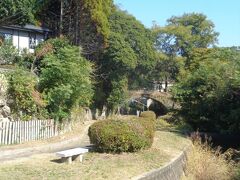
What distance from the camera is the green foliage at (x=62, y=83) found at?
24.3 meters

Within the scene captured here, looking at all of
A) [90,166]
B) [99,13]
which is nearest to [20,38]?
[99,13]

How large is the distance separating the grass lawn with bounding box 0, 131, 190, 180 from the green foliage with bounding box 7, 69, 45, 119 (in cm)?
792

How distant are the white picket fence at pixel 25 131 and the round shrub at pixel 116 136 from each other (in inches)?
193

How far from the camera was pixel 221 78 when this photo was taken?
3031cm

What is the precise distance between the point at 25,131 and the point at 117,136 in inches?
253

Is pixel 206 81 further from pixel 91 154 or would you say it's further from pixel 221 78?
pixel 91 154

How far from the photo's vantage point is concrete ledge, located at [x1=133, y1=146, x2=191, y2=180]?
13.0 metres

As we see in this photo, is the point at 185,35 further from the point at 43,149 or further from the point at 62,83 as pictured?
the point at 43,149

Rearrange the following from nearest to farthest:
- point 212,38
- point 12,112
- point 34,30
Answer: point 12,112 → point 34,30 → point 212,38

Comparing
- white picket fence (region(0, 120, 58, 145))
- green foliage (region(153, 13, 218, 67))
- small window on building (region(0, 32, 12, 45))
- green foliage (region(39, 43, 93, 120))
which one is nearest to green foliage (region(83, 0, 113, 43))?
small window on building (region(0, 32, 12, 45))

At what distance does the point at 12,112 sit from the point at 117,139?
849 centimetres

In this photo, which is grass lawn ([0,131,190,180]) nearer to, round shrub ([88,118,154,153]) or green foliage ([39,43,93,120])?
round shrub ([88,118,154,153])

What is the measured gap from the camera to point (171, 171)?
15141mm

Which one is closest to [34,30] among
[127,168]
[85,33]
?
[85,33]
